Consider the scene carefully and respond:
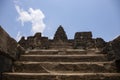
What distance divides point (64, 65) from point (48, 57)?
72 centimetres

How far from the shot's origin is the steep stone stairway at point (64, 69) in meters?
3.06

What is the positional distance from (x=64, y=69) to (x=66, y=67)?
0.21ft

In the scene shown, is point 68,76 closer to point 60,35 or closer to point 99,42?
point 99,42

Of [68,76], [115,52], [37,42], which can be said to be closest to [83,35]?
[37,42]

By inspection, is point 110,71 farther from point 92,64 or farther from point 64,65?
point 64,65

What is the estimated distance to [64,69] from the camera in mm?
3658

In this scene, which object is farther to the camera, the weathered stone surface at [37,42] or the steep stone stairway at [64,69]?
the weathered stone surface at [37,42]

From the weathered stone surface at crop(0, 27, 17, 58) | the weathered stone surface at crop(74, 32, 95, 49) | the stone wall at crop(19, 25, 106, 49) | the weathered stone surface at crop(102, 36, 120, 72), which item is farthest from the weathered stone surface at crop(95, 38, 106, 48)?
the weathered stone surface at crop(0, 27, 17, 58)

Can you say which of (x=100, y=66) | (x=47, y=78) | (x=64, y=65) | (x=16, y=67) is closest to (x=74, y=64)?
(x=64, y=65)

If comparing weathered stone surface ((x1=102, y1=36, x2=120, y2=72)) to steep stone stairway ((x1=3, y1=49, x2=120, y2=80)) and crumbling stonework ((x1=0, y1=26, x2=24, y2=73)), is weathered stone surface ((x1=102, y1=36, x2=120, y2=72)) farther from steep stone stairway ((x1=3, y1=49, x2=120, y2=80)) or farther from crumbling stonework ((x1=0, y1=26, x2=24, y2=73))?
crumbling stonework ((x1=0, y1=26, x2=24, y2=73))

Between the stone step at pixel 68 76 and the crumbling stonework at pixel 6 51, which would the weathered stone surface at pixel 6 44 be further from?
the stone step at pixel 68 76

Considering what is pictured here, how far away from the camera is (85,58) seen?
414 centimetres

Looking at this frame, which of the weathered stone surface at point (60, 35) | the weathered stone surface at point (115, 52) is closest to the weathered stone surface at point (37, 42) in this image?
the weathered stone surface at point (60, 35)

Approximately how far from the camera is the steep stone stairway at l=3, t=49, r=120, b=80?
3.06 m
